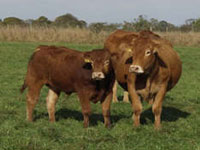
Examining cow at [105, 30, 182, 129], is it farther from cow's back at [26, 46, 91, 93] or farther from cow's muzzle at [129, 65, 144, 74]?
cow's back at [26, 46, 91, 93]

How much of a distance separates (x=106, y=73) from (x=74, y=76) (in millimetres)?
670

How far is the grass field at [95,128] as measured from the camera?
5.80 m

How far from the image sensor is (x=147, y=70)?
7.07 m

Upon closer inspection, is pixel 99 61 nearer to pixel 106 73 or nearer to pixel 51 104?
pixel 106 73

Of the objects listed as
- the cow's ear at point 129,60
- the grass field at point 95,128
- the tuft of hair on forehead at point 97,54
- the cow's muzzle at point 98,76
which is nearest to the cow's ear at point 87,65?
the tuft of hair on forehead at point 97,54

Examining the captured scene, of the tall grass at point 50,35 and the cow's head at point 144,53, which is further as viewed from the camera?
the tall grass at point 50,35

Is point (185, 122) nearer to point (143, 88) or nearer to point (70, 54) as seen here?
point (143, 88)

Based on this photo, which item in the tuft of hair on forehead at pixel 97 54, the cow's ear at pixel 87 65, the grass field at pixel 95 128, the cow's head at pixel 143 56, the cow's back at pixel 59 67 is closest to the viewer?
the grass field at pixel 95 128

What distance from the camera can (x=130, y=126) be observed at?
7207 mm

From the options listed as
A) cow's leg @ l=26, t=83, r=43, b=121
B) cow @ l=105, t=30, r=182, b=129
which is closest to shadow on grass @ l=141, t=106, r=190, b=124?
cow @ l=105, t=30, r=182, b=129

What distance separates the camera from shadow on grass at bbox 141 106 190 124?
27.9ft

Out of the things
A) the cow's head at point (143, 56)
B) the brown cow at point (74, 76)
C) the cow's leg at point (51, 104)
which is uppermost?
the cow's head at point (143, 56)

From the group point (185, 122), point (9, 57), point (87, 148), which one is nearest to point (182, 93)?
point (185, 122)

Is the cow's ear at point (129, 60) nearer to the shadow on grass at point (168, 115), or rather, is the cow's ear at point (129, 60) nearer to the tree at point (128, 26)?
the shadow on grass at point (168, 115)
